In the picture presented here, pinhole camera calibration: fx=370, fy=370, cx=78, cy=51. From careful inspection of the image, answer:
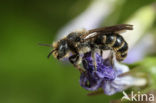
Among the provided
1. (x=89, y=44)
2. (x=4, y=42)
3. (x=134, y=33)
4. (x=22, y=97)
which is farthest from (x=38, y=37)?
(x=89, y=44)

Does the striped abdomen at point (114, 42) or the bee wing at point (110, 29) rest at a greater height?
the bee wing at point (110, 29)

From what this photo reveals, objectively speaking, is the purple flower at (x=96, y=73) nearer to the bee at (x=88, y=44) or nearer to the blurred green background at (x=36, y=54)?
the bee at (x=88, y=44)

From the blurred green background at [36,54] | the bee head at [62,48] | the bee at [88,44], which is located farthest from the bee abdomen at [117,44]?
the blurred green background at [36,54]

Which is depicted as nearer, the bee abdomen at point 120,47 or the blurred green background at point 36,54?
the bee abdomen at point 120,47

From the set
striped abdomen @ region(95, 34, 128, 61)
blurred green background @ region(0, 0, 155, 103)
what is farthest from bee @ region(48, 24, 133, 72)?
blurred green background @ region(0, 0, 155, 103)

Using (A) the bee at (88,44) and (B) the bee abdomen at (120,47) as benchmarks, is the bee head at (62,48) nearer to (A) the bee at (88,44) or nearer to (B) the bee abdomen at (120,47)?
(A) the bee at (88,44)

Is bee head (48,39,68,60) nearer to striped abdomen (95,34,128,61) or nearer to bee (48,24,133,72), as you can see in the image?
bee (48,24,133,72)

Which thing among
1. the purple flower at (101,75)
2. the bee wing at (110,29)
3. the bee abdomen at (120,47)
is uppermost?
the bee wing at (110,29)
